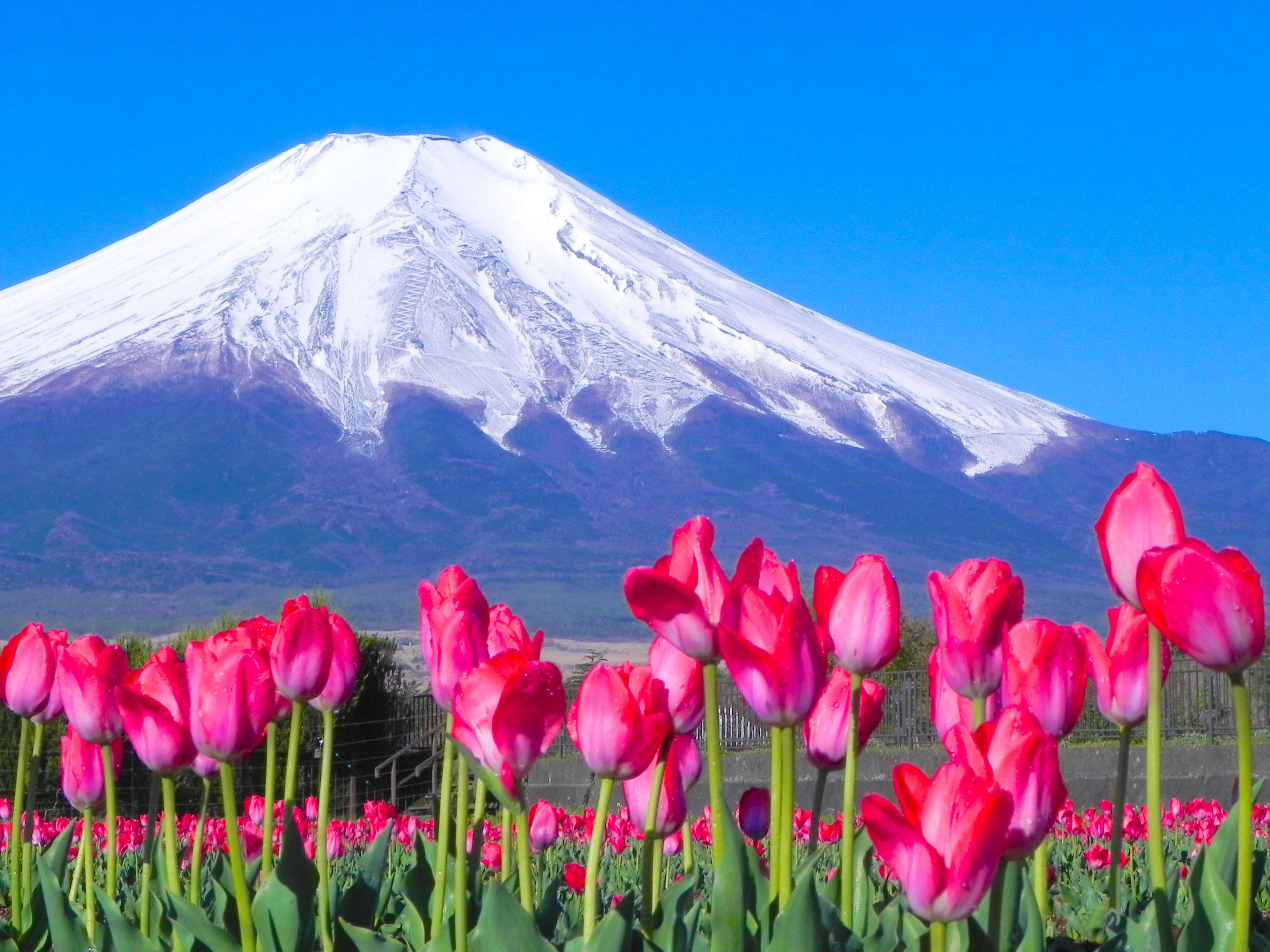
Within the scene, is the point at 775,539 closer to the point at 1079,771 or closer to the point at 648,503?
the point at 648,503

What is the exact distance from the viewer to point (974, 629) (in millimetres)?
1620

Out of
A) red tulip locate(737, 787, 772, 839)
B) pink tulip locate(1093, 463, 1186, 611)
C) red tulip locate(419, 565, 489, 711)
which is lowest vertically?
red tulip locate(737, 787, 772, 839)

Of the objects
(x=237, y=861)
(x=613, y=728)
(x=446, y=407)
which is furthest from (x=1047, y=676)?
(x=446, y=407)

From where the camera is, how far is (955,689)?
165 centimetres

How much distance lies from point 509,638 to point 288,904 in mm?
386

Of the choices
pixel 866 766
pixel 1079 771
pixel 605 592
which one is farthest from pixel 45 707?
pixel 605 592

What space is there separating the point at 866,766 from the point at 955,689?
33.1 ft

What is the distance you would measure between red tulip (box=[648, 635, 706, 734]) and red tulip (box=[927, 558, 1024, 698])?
273 mm

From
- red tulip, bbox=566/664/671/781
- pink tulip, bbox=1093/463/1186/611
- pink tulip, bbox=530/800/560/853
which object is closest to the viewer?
pink tulip, bbox=1093/463/1186/611

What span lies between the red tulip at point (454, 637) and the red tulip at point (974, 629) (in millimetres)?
477

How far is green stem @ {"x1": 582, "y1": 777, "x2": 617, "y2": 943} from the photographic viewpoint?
1608mm

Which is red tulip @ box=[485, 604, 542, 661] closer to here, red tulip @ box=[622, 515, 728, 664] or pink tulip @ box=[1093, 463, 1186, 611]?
red tulip @ box=[622, 515, 728, 664]

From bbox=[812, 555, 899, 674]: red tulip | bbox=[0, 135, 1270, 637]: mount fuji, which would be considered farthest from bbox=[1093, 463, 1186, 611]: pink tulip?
bbox=[0, 135, 1270, 637]: mount fuji

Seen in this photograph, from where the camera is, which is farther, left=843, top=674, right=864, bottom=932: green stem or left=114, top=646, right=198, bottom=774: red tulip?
left=114, top=646, right=198, bottom=774: red tulip
